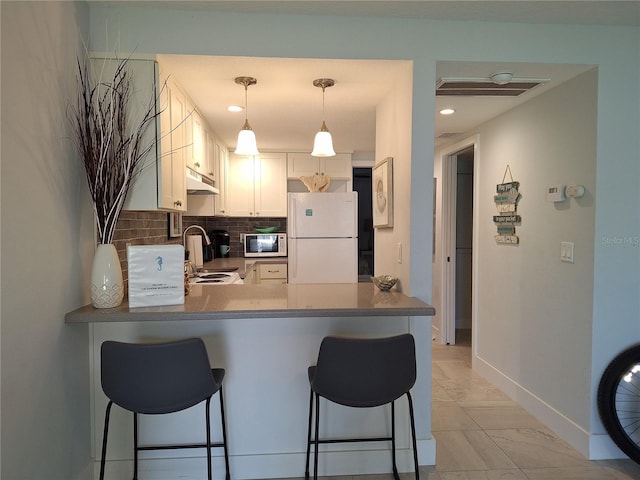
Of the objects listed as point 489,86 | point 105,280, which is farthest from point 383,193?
point 105,280

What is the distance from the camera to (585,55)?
82.3 inches

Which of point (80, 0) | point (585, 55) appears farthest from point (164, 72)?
point (585, 55)

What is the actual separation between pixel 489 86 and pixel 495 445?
2.16 m

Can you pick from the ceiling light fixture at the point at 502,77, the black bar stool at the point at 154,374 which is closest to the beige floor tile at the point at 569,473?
the black bar stool at the point at 154,374

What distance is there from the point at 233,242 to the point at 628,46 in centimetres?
411

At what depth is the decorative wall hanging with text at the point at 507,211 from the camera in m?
2.89

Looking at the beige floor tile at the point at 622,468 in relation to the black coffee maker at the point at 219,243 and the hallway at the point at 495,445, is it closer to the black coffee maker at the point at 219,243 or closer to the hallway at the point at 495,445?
the hallway at the point at 495,445

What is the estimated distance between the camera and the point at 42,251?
1565 mm

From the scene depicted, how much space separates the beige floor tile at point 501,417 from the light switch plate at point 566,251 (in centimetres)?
111

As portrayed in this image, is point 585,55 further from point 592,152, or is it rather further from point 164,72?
point 164,72

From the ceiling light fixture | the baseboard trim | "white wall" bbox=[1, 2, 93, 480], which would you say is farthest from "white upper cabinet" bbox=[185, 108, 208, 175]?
the baseboard trim

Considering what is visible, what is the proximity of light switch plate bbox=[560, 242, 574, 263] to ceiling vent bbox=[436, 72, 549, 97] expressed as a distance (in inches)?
38.4

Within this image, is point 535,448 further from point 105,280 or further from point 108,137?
point 108,137

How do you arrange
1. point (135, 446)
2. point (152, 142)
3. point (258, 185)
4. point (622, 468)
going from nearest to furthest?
point (135, 446), point (152, 142), point (622, 468), point (258, 185)
